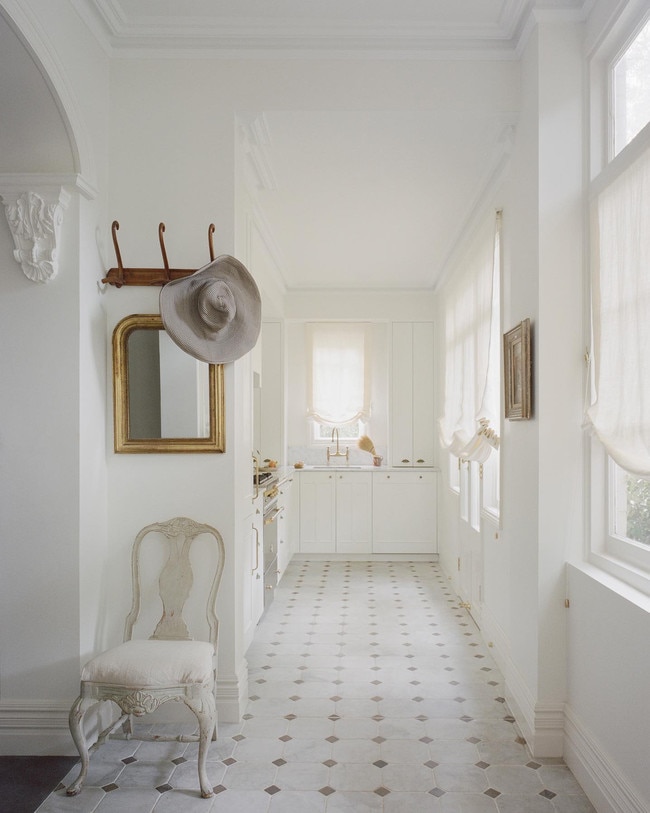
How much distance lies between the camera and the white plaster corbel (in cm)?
294

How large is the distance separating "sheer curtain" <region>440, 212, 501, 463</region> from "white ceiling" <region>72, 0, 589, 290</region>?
405 millimetres

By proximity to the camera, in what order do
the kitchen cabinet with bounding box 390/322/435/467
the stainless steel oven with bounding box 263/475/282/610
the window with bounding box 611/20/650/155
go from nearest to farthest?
1. the window with bounding box 611/20/650/155
2. the stainless steel oven with bounding box 263/475/282/610
3. the kitchen cabinet with bounding box 390/322/435/467

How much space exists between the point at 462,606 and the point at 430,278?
341cm

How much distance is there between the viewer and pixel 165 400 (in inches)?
130

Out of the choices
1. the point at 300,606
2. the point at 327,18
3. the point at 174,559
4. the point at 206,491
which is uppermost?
the point at 327,18

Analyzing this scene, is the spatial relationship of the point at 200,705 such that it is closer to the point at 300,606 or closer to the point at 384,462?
the point at 300,606

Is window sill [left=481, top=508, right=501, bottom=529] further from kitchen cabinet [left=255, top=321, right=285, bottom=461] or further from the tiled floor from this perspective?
kitchen cabinet [left=255, top=321, right=285, bottom=461]

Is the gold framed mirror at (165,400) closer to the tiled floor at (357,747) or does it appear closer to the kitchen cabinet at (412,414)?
the tiled floor at (357,747)

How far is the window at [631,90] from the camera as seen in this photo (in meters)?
2.47

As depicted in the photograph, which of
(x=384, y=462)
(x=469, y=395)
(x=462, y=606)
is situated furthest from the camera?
(x=384, y=462)

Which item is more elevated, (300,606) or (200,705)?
(200,705)

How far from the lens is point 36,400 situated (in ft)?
9.89

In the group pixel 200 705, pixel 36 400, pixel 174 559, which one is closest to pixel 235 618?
pixel 174 559

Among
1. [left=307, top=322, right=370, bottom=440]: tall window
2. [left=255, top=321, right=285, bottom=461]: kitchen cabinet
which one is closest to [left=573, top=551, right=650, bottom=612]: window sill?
[left=255, top=321, right=285, bottom=461]: kitchen cabinet
